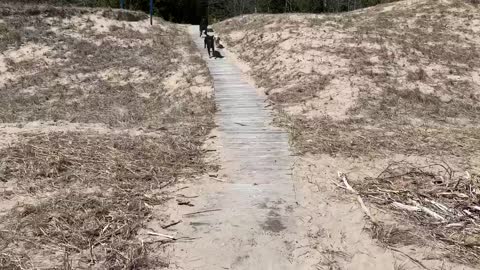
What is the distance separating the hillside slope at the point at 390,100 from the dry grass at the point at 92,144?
2.32 m

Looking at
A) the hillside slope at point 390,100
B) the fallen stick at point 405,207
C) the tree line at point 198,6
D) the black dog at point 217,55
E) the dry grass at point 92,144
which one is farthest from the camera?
the tree line at point 198,6

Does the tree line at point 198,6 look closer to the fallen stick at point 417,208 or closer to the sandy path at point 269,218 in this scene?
the sandy path at point 269,218

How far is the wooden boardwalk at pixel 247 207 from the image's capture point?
19.7 ft

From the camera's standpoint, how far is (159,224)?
6.69m

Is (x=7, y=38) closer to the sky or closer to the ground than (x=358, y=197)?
closer to the sky

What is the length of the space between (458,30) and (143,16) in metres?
14.0

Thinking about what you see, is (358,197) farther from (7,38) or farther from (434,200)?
(7,38)

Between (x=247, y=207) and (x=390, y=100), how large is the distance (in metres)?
7.31

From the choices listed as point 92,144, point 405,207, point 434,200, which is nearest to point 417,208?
point 405,207

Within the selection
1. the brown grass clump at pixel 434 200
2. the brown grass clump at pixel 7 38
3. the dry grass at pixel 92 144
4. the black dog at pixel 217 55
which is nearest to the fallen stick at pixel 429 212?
the brown grass clump at pixel 434 200

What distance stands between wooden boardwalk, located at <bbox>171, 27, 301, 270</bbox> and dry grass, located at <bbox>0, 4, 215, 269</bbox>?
0.51 metres

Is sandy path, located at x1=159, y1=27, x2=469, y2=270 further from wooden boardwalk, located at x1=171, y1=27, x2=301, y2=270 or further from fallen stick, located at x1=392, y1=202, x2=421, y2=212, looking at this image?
fallen stick, located at x1=392, y1=202, x2=421, y2=212

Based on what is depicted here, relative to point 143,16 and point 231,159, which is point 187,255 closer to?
point 231,159

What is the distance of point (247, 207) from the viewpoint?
7133mm
